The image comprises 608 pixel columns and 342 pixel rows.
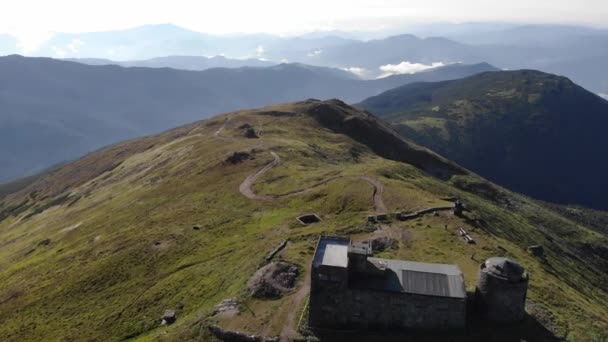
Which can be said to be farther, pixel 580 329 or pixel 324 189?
pixel 324 189

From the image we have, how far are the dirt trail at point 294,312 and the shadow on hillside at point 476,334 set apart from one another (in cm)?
241

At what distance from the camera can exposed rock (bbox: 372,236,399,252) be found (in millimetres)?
61844

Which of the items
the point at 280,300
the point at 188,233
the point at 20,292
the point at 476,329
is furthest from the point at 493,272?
the point at 20,292

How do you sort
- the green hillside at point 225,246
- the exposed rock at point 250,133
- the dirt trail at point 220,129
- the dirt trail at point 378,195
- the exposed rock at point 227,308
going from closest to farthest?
1. the exposed rock at point 227,308
2. the green hillside at point 225,246
3. the dirt trail at point 378,195
4. the exposed rock at point 250,133
5. the dirt trail at point 220,129

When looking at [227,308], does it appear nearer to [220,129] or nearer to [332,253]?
[332,253]

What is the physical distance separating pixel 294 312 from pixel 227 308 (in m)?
7.39

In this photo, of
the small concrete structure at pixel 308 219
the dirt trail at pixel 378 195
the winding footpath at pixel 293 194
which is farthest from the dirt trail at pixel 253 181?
the dirt trail at pixel 378 195

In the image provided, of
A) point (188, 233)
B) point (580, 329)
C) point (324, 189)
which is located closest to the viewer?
point (580, 329)

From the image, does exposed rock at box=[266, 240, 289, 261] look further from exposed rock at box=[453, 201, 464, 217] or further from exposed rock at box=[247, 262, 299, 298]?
exposed rock at box=[453, 201, 464, 217]

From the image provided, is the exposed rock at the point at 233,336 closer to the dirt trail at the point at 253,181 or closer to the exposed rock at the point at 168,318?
the exposed rock at the point at 168,318

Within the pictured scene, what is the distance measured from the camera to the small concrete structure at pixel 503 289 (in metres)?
43.8

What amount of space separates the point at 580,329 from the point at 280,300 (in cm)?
2844

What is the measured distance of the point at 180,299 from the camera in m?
58.8

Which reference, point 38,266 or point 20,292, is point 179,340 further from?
point 38,266
